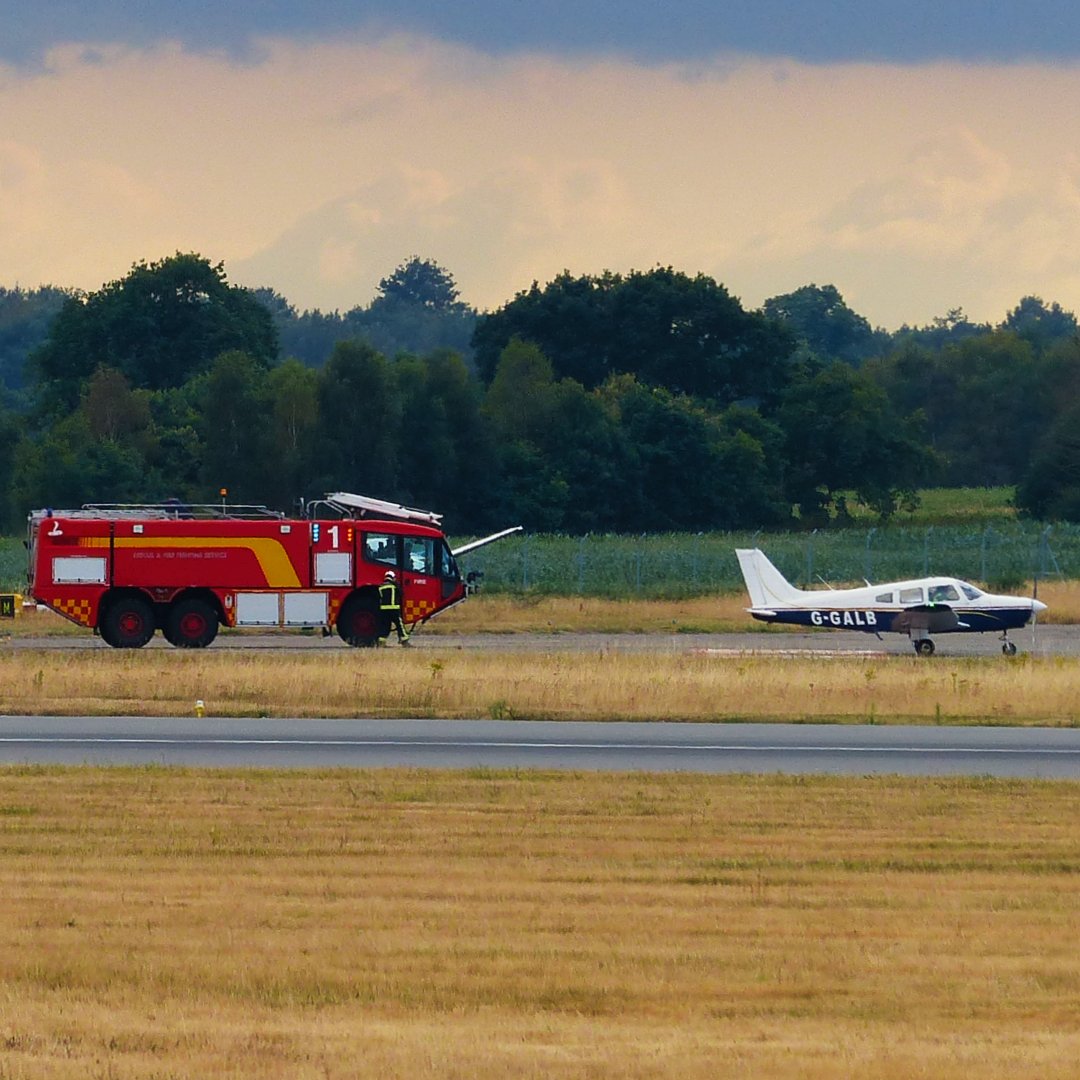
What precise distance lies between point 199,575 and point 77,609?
261 cm

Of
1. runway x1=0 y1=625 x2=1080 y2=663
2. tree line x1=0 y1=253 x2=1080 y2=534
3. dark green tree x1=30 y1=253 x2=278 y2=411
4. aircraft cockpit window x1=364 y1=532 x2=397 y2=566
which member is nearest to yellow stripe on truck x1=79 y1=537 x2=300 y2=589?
runway x1=0 y1=625 x2=1080 y2=663

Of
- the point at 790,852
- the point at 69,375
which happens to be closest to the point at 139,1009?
the point at 790,852

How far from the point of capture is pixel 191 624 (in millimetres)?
38375

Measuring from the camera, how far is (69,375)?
107250mm

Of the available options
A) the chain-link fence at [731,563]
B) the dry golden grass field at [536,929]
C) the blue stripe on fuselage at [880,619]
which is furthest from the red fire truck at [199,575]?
the dry golden grass field at [536,929]

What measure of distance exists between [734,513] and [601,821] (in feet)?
245

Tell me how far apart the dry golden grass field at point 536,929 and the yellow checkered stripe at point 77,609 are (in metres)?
20.2

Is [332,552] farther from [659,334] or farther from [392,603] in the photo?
[659,334]

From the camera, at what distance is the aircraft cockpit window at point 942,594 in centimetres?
3862

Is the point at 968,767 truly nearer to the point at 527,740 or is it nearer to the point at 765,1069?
the point at 527,740

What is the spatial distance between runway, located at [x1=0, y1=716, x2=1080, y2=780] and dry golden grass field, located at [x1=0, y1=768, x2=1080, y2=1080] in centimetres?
185

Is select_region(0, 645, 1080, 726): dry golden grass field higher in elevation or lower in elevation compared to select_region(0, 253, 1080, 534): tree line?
lower

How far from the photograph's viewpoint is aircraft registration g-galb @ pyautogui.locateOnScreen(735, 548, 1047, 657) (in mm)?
38469

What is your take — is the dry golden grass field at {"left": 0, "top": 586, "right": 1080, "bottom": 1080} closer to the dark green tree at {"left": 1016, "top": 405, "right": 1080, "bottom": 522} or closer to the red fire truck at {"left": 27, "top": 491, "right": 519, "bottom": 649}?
the red fire truck at {"left": 27, "top": 491, "right": 519, "bottom": 649}
